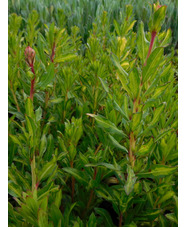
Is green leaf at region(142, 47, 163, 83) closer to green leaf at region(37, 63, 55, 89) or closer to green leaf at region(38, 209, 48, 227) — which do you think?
green leaf at region(37, 63, 55, 89)

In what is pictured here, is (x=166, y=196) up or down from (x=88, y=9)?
down

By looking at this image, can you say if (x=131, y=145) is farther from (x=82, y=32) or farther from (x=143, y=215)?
(x=82, y=32)

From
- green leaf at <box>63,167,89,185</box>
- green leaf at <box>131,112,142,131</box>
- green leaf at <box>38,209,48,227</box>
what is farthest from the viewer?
green leaf at <box>63,167,89,185</box>

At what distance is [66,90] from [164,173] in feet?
2.44

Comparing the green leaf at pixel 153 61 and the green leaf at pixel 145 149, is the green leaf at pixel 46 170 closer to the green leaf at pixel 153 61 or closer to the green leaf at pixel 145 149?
the green leaf at pixel 145 149

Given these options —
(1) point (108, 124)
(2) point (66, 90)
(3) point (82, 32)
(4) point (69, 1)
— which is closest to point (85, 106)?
(2) point (66, 90)

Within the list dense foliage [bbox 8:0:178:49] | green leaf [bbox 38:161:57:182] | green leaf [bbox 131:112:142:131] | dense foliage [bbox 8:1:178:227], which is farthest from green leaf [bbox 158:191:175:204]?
dense foliage [bbox 8:0:178:49]

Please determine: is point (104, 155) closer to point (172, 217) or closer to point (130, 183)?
point (130, 183)

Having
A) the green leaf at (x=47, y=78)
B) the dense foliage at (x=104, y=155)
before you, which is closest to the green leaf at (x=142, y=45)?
the dense foliage at (x=104, y=155)

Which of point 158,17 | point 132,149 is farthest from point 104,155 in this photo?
point 158,17

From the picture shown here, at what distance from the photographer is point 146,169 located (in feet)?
3.00

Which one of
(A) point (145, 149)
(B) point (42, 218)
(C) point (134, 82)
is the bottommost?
(B) point (42, 218)

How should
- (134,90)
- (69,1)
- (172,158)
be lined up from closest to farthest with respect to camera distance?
1. (134,90)
2. (172,158)
3. (69,1)

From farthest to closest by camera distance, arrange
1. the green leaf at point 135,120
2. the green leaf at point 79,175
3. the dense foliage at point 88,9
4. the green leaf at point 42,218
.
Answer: the dense foliage at point 88,9 → the green leaf at point 79,175 → the green leaf at point 135,120 → the green leaf at point 42,218
